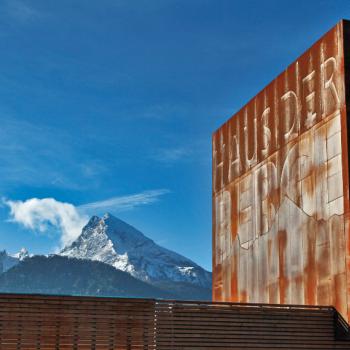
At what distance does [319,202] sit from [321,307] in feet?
10.9

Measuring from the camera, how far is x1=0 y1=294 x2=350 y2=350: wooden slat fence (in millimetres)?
19781

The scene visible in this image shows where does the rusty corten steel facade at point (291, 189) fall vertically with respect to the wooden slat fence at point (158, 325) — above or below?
above

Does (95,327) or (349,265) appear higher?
(349,265)

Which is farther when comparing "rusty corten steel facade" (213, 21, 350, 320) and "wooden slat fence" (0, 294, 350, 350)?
"rusty corten steel facade" (213, 21, 350, 320)

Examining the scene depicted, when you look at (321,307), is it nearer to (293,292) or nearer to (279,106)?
(293,292)

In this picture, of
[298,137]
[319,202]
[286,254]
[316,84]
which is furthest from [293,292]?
[316,84]

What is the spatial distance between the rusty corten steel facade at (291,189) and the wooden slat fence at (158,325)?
1269 millimetres

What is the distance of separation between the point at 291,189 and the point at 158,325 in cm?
730

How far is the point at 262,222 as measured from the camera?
2744cm

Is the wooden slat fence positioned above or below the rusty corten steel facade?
below

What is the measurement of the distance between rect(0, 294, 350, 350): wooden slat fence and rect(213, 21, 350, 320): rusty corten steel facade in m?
1.27

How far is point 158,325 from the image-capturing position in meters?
20.7

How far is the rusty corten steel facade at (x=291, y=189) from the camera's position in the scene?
Answer: 2203 cm

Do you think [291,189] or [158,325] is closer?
[158,325]
